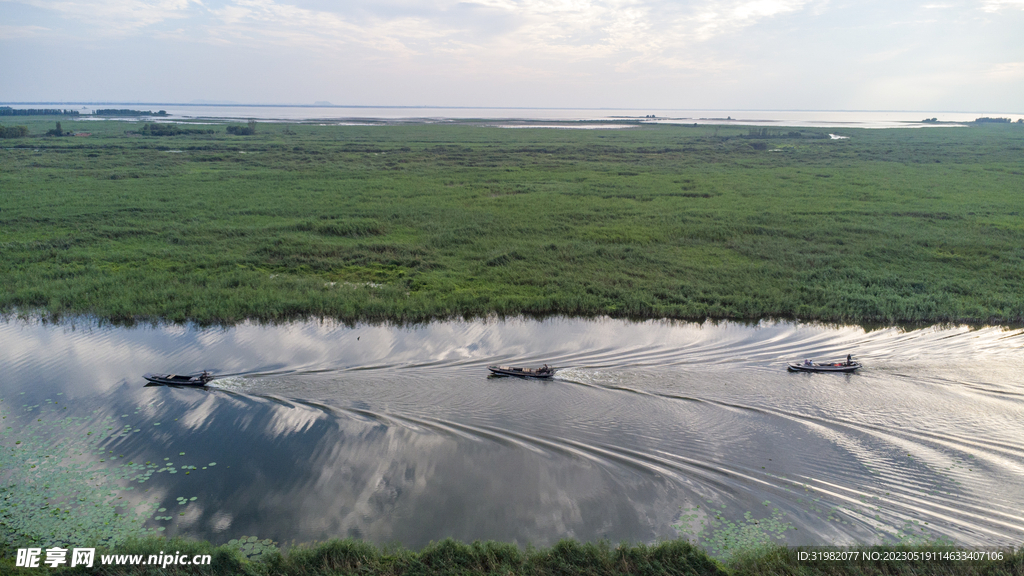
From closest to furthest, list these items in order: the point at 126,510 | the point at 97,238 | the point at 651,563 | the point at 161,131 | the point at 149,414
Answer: the point at 651,563, the point at 126,510, the point at 149,414, the point at 97,238, the point at 161,131

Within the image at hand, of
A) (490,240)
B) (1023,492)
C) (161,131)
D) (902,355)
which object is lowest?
(1023,492)

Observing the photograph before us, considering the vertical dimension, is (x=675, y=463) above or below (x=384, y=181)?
below

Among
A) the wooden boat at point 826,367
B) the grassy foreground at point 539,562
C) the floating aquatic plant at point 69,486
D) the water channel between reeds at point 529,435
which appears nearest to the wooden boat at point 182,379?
the water channel between reeds at point 529,435

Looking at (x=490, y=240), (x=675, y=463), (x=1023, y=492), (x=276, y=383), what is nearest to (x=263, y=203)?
(x=490, y=240)

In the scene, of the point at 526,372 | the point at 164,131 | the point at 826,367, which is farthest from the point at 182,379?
the point at 164,131

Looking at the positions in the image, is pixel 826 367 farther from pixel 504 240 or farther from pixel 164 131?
pixel 164 131

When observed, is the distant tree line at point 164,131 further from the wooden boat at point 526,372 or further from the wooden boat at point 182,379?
the wooden boat at point 526,372

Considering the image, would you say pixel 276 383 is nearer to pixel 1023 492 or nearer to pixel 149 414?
pixel 149 414
